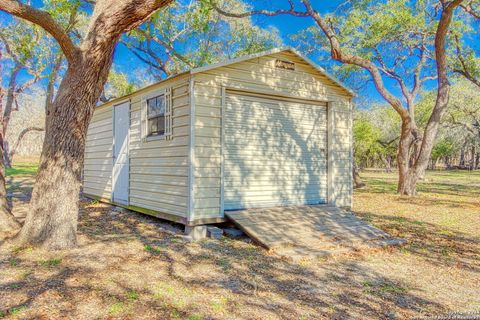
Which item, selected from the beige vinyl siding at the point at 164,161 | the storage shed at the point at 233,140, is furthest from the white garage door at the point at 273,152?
the beige vinyl siding at the point at 164,161

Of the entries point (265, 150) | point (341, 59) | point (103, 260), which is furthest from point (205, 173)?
point (341, 59)

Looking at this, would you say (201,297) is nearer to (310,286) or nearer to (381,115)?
(310,286)

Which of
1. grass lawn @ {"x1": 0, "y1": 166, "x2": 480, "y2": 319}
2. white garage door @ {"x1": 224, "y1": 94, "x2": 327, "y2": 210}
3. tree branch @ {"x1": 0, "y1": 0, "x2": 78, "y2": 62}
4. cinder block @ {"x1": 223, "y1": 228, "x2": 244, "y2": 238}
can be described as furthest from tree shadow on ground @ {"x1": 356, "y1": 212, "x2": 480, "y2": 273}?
tree branch @ {"x1": 0, "y1": 0, "x2": 78, "y2": 62}

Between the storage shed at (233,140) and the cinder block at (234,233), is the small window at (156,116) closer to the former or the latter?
the storage shed at (233,140)

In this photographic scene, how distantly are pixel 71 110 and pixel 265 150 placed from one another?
371 cm

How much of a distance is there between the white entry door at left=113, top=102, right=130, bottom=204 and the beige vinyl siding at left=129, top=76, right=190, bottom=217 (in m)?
0.28

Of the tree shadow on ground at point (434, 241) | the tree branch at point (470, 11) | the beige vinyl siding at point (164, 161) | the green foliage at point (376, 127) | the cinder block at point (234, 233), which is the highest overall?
the tree branch at point (470, 11)

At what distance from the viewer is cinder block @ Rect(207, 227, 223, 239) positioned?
6.05m

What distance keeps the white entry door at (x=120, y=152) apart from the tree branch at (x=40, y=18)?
3572 mm

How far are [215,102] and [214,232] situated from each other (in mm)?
2292

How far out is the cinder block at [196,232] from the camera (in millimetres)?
6012

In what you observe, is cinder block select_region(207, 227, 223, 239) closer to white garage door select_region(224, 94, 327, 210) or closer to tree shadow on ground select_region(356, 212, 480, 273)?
white garage door select_region(224, 94, 327, 210)

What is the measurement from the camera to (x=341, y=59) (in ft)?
37.0

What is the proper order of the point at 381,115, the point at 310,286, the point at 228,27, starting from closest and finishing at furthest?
the point at 310,286
the point at 228,27
the point at 381,115
